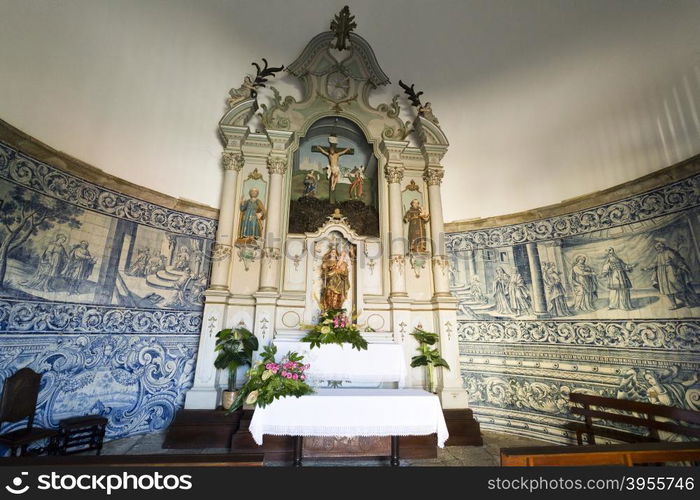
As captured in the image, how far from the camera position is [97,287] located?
17.2 feet

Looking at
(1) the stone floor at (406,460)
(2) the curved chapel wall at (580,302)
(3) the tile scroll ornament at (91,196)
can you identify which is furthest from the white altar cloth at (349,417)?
(3) the tile scroll ornament at (91,196)

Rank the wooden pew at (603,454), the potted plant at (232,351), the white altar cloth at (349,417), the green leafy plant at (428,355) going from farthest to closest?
the green leafy plant at (428,355) → the potted plant at (232,351) → the white altar cloth at (349,417) → the wooden pew at (603,454)

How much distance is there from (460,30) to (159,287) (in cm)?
905

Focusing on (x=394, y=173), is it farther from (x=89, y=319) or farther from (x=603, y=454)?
(x=89, y=319)

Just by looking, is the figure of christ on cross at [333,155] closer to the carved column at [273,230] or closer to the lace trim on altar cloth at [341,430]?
the carved column at [273,230]

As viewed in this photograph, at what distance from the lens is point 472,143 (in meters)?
8.00

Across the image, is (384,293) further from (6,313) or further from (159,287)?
(6,313)

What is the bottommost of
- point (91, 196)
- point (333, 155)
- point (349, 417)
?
point (349, 417)

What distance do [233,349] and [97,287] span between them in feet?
8.10

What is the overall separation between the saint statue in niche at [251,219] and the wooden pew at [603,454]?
556cm

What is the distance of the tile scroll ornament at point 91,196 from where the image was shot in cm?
441

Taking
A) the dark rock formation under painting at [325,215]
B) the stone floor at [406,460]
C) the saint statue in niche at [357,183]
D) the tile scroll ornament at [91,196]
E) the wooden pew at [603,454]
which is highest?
the saint statue in niche at [357,183]

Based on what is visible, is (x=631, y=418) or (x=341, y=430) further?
(x=631, y=418)

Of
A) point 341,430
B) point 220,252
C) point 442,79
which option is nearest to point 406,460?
point 341,430
